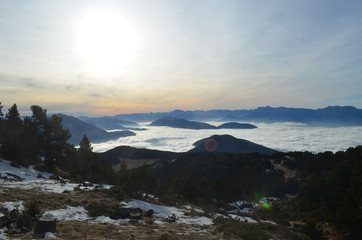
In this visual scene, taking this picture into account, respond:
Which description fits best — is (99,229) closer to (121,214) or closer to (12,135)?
(121,214)

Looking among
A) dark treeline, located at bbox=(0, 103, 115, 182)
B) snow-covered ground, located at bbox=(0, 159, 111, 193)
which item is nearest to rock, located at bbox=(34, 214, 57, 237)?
snow-covered ground, located at bbox=(0, 159, 111, 193)

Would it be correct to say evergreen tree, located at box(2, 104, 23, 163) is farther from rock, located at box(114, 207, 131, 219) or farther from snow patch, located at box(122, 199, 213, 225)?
rock, located at box(114, 207, 131, 219)

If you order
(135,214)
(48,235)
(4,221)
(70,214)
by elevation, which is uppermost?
(4,221)

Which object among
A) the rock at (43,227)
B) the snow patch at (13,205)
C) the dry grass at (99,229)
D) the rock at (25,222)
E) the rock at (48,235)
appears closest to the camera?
the rock at (48,235)

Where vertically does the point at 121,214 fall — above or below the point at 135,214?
above

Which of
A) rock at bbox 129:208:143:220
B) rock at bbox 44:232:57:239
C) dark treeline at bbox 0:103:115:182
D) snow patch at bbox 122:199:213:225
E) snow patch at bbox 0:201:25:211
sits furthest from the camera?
dark treeline at bbox 0:103:115:182

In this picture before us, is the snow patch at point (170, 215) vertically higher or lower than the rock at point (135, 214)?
lower

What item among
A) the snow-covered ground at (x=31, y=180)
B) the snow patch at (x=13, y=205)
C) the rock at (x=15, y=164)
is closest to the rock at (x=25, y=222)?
the snow patch at (x=13, y=205)

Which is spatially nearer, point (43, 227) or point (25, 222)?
point (43, 227)

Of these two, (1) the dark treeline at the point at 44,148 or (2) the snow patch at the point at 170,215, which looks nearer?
(2) the snow patch at the point at 170,215

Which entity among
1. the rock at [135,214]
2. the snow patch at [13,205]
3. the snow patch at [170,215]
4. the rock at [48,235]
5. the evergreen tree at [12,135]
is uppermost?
the evergreen tree at [12,135]

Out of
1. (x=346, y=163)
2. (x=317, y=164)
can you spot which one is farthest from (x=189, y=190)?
(x=317, y=164)

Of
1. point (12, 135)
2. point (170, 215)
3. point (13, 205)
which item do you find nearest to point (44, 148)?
point (12, 135)

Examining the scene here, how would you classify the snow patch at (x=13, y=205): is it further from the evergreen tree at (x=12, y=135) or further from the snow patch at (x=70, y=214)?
the evergreen tree at (x=12, y=135)
